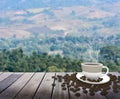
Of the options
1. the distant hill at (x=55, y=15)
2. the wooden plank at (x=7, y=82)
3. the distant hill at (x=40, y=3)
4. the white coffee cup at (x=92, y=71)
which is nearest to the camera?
the white coffee cup at (x=92, y=71)

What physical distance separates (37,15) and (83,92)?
19.7 m

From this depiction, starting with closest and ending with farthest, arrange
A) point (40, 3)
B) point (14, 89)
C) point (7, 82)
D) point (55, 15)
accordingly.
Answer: point (14, 89) → point (7, 82) → point (40, 3) → point (55, 15)

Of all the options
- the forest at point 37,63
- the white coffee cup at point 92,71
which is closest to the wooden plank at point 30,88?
the white coffee cup at point 92,71

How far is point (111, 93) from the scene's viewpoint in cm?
116

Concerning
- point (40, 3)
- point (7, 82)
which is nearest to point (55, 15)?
point (40, 3)

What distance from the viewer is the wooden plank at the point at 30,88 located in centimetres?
113

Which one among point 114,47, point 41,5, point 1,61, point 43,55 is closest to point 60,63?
point 43,55

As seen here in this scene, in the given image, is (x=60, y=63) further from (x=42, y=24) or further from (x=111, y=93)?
(x=42, y=24)

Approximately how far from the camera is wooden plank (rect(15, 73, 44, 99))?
113cm

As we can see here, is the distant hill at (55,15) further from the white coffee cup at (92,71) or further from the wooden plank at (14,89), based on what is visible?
the white coffee cup at (92,71)

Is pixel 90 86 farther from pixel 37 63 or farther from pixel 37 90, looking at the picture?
pixel 37 63

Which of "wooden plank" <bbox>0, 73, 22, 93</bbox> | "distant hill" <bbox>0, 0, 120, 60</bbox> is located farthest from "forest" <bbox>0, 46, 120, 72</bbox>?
"distant hill" <bbox>0, 0, 120, 60</bbox>

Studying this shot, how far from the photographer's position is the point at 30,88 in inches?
51.2

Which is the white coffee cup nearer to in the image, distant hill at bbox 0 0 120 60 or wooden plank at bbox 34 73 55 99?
wooden plank at bbox 34 73 55 99
